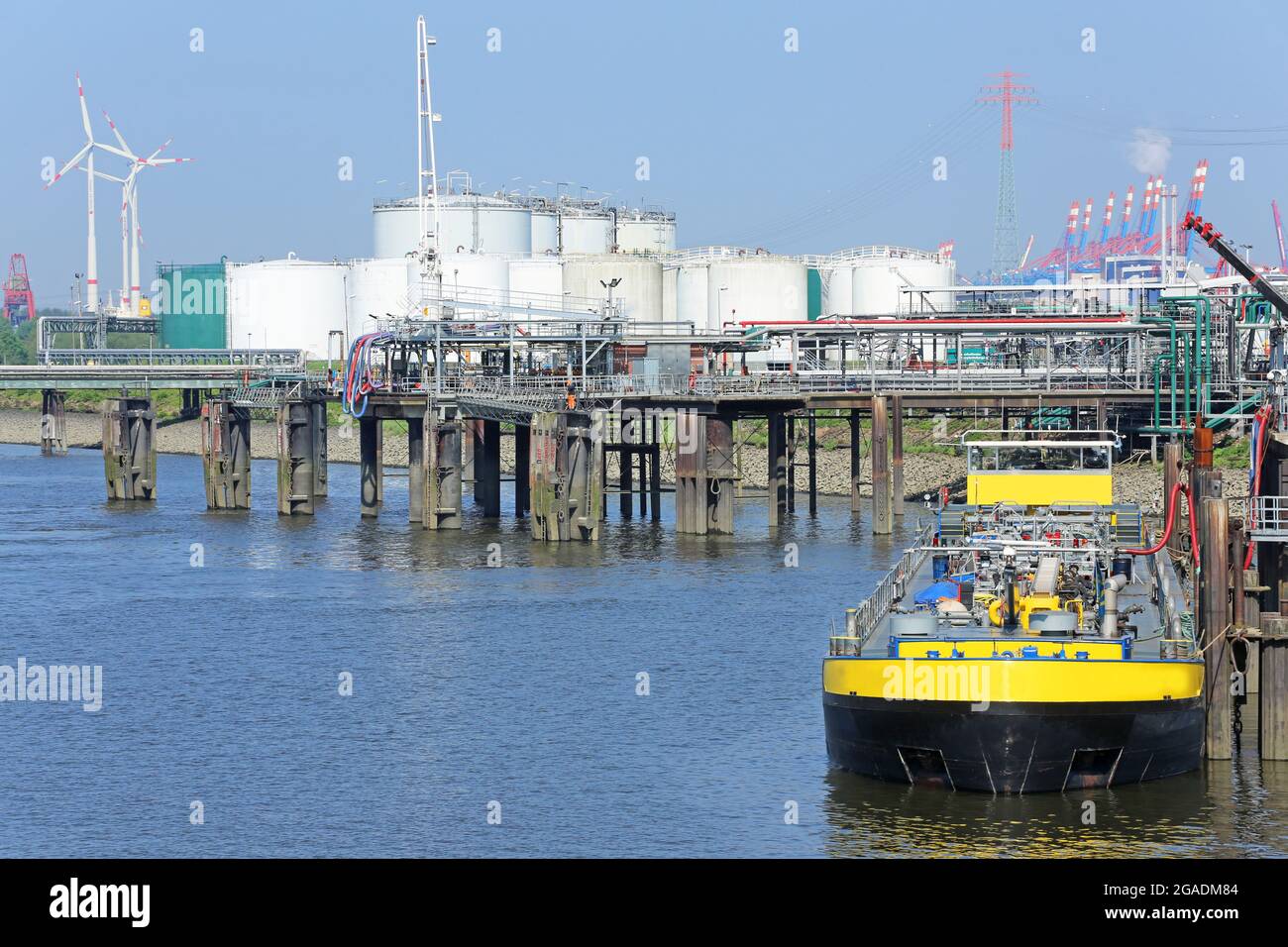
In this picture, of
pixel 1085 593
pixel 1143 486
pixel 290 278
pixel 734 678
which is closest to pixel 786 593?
pixel 734 678

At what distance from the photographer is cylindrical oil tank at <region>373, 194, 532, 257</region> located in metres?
146

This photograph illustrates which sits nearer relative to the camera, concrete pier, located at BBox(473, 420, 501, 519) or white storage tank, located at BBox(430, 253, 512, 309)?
concrete pier, located at BBox(473, 420, 501, 519)

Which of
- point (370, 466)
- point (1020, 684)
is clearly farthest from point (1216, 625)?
point (370, 466)

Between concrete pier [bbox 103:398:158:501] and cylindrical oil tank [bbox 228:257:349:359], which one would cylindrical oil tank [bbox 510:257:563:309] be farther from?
concrete pier [bbox 103:398:158:501]

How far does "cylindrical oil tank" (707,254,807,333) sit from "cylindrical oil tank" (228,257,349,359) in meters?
34.6

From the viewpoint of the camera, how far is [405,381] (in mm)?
95125

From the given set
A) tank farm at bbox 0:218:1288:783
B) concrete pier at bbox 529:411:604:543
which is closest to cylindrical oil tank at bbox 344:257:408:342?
tank farm at bbox 0:218:1288:783

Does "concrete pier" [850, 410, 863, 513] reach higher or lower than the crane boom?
lower

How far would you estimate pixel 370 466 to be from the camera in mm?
94688

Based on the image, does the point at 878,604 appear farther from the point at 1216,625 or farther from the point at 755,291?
the point at 755,291

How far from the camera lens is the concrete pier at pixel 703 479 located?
83.1 m

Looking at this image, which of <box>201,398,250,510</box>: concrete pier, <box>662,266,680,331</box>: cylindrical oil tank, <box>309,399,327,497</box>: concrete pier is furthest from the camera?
<box>662,266,680,331</box>: cylindrical oil tank

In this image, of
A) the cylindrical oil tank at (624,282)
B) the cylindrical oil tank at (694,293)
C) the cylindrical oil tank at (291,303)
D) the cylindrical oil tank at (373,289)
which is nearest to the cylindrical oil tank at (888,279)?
the cylindrical oil tank at (694,293)

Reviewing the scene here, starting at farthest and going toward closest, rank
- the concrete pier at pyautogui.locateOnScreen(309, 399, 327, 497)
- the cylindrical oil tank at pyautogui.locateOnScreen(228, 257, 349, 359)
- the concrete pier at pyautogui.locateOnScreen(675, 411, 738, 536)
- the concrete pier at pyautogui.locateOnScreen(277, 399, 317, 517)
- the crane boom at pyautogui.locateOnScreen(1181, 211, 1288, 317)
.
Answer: the cylindrical oil tank at pyautogui.locateOnScreen(228, 257, 349, 359) → the concrete pier at pyautogui.locateOnScreen(309, 399, 327, 497) → the concrete pier at pyautogui.locateOnScreen(277, 399, 317, 517) → the concrete pier at pyautogui.locateOnScreen(675, 411, 738, 536) → the crane boom at pyautogui.locateOnScreen(1181, 211, 1288, 317)
